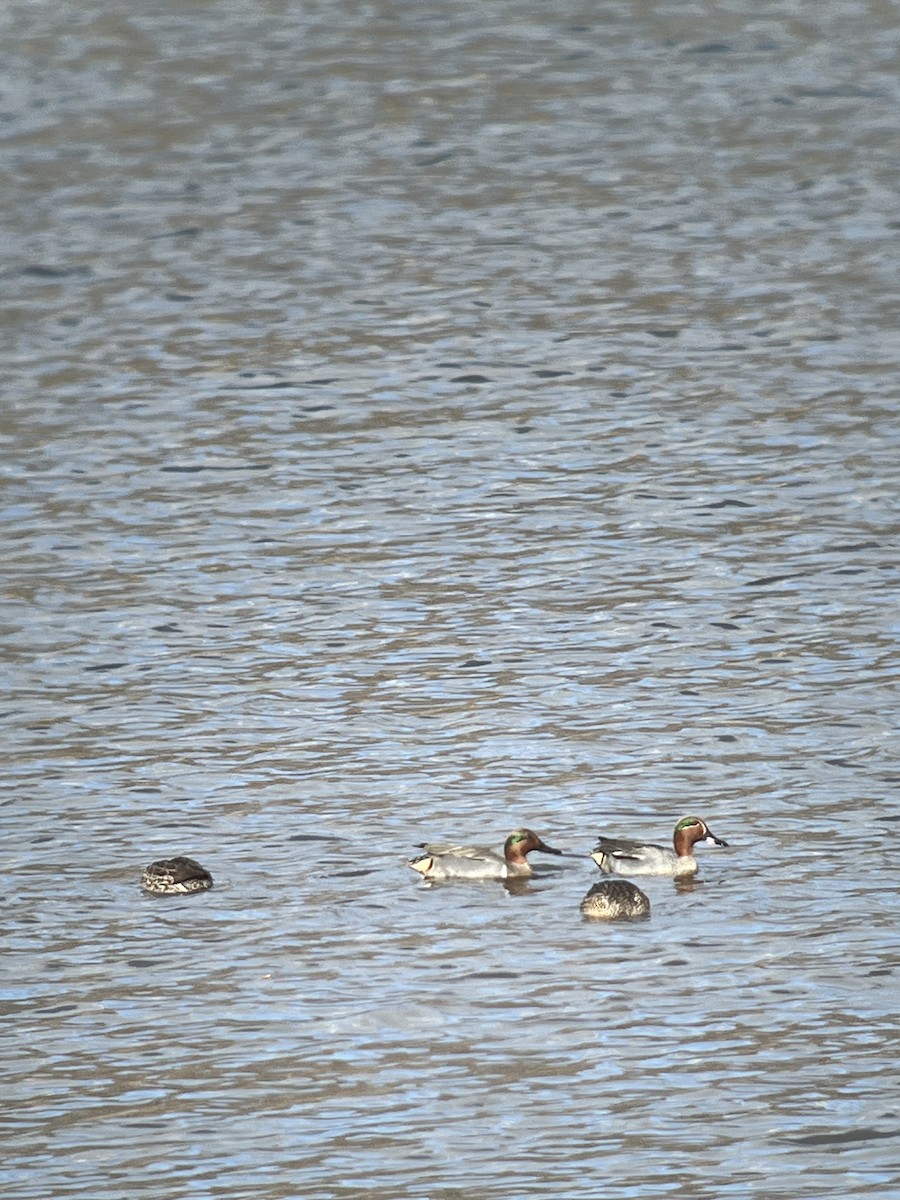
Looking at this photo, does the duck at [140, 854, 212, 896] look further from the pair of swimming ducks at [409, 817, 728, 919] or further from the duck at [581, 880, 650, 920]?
the duck at [581, 880, 650, 920]

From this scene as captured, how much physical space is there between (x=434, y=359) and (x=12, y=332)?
5204 millimetres

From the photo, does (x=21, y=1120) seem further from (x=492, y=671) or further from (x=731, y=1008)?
(x=492, y=671)

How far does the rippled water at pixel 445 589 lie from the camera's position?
12484 mm

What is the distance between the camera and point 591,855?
15453 mm

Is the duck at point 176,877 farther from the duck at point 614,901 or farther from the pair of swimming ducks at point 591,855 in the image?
the duck at point 614,901

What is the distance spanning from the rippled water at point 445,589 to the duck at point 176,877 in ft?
0.65

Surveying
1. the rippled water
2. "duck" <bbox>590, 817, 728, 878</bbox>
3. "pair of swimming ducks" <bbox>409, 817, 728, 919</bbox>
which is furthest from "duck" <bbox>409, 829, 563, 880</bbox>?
"duck" <bbox>590, 817, 728, 878</bbox>

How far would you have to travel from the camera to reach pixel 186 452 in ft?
79.7

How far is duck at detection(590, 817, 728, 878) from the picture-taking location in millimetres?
14977

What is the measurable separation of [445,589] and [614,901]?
659 cm

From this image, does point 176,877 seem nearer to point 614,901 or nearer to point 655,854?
point 614,901

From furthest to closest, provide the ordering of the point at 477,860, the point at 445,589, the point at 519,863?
the point at 445,589 < the point at 519,863 < the point at 477,860

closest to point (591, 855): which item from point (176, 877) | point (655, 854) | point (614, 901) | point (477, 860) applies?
point (655, 854)

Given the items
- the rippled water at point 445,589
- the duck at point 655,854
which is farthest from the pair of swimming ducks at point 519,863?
the rippled water at point 445,589
